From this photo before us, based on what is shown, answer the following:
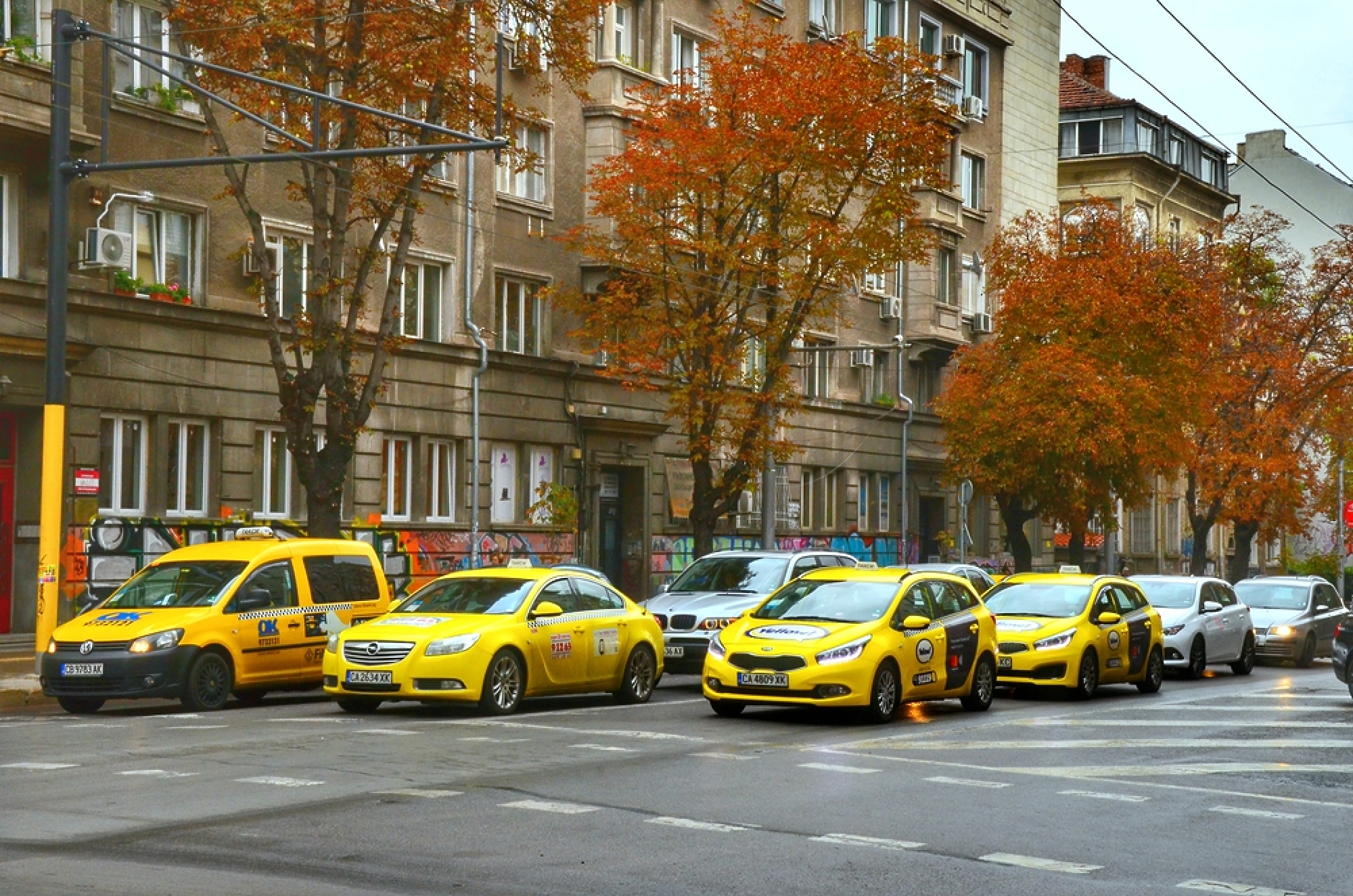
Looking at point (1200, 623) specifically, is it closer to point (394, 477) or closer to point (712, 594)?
point (712, 594)

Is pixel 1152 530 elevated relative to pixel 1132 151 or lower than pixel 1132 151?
lower

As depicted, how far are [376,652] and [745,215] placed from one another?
15.7 metres

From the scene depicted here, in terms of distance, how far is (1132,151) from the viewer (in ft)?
223

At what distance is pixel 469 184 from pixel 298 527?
25.5 feet

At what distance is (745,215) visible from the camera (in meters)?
31.8

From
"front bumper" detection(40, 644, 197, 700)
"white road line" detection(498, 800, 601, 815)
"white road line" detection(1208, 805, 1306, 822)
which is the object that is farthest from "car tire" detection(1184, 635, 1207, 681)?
"white road line" detection(498, 800, 601, 815)

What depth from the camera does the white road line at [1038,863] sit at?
977 centimetres

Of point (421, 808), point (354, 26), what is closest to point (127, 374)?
point (354, 26)

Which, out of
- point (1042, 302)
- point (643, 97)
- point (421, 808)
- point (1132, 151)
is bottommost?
point (421, 808)

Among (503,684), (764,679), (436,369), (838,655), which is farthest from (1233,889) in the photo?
(436,369)

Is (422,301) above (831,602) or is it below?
above

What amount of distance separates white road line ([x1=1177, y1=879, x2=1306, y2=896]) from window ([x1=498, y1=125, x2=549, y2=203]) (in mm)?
28330

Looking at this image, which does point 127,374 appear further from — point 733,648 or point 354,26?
point 733,648

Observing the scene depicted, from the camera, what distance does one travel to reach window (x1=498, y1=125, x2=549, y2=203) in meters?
36.5
